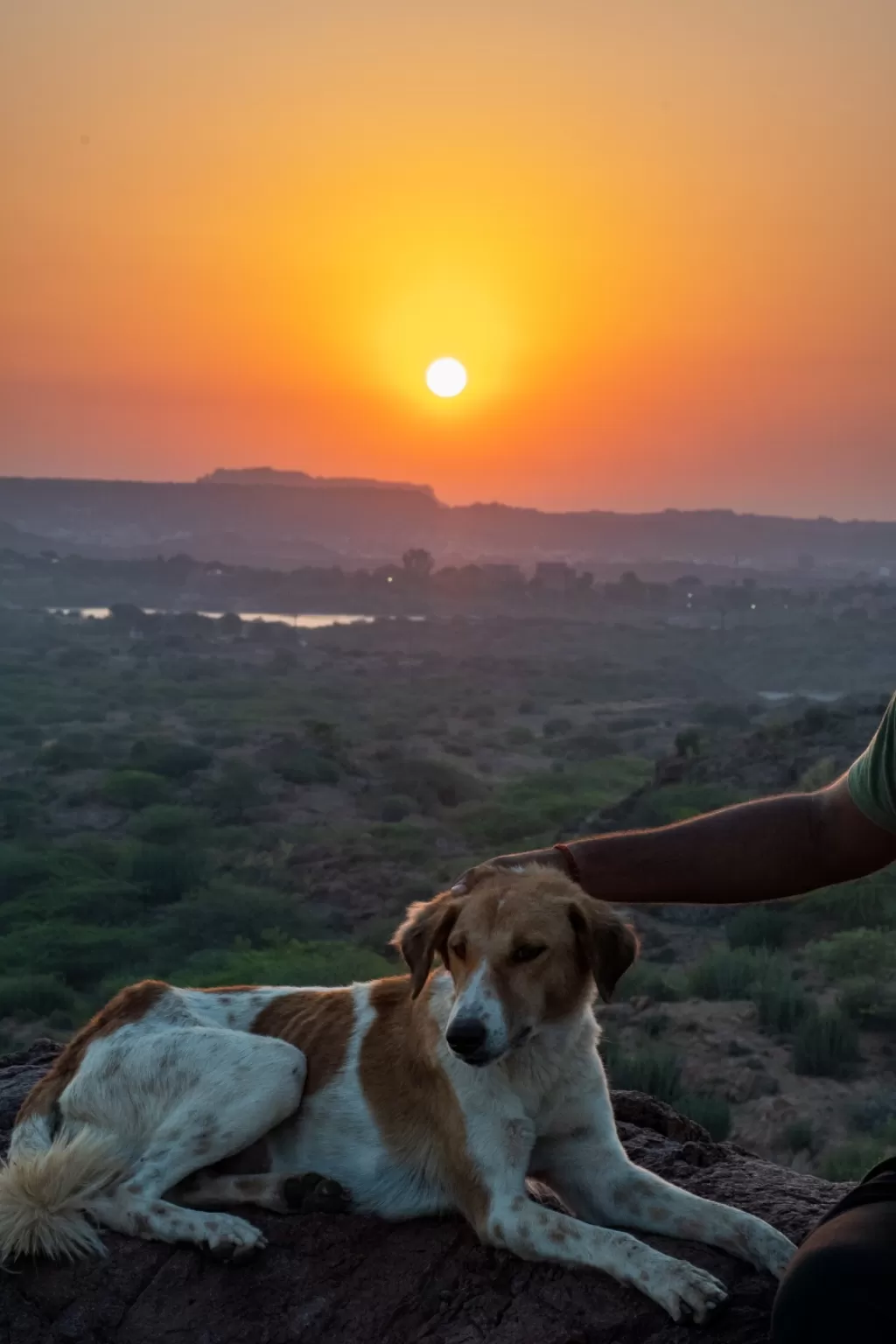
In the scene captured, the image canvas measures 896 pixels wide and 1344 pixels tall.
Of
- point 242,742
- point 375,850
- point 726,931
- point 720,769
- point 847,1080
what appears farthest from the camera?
point 242,742

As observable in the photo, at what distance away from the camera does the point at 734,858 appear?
461 cm

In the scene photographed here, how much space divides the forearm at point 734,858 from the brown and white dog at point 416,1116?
0.27 metres

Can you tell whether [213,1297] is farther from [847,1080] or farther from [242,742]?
[242,742]

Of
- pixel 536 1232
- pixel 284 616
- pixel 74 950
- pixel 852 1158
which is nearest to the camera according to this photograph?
pixel 536 1232

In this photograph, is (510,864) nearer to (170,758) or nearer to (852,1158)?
(852,1158)

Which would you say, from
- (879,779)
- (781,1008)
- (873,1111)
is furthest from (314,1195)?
(781,1008)

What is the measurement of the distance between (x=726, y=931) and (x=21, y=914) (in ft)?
32.2

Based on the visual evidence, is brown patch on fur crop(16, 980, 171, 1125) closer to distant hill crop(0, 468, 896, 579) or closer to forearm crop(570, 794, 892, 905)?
forearm crop(570, 794, 892, 905)

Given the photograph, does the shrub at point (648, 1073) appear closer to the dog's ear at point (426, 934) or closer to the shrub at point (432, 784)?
the dog's ear at point (426, 934)

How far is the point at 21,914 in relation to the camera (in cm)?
1916

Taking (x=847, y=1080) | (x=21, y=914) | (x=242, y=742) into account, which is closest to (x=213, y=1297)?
(x=847, y=1080)

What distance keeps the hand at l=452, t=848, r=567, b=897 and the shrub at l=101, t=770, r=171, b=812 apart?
2333 cm

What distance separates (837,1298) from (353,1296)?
1621 mm

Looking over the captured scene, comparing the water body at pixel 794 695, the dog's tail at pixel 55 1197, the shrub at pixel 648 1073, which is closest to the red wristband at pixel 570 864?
the dog's tail at pixel 55 1197
